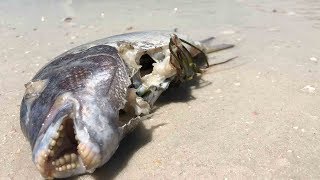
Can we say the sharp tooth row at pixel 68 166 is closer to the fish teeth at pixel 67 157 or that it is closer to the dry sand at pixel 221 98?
the fish teeth at pixel 67 157

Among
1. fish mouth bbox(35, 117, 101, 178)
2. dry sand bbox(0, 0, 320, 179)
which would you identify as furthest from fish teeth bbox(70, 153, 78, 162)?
dry sand bbox(0, 0, 320, 179)

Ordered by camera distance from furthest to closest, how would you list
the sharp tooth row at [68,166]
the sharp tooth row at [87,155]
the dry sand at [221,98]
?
the dry sand at [221,98]
the sharp tooth row at [68,166]
the sharp tooth row at [87,155]

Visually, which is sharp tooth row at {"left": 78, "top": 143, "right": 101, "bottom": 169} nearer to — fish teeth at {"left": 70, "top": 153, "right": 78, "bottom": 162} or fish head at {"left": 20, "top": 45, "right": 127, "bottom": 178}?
fish head at {"left": 20, "top": 45, "right": 127, "bottom": 178}

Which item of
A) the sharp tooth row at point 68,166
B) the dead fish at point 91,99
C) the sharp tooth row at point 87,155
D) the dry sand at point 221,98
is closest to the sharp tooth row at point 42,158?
the dead fish at point 91,99

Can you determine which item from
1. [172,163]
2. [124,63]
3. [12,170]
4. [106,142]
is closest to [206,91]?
[124,63]

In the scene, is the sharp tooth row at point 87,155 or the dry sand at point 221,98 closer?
the sharp tooth row at point 87,155

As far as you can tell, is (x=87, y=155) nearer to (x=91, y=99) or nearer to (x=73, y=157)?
(x=73, y=157)

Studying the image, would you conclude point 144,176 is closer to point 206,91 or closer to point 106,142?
point 106,142

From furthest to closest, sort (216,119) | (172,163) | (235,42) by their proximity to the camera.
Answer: (235,42) → (216,119) → (172,163)
